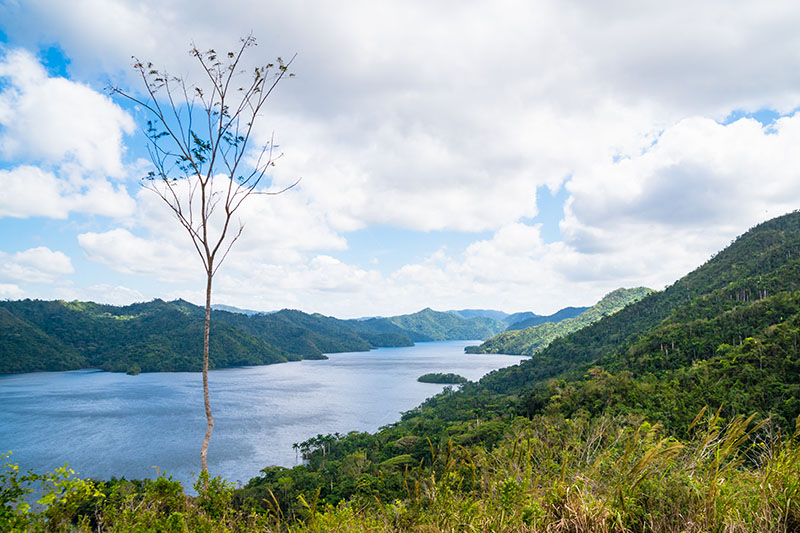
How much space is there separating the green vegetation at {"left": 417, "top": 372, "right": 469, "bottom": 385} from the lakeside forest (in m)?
15.5

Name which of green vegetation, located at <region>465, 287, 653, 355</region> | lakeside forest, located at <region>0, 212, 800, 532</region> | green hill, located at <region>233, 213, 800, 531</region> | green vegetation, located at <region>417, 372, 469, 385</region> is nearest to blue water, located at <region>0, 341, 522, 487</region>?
green vegetation, located at <region>417, 372, 469, 385</region>

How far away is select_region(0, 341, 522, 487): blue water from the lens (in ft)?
163

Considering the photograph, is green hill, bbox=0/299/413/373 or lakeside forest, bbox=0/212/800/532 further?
green hill, bbox=0/299/413/373

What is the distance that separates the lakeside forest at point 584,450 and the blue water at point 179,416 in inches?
345

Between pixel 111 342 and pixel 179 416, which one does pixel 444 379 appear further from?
pixel 111 342

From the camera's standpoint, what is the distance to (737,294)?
2640 inches

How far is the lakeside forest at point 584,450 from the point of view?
261 cm

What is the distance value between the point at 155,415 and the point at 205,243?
81399 mm

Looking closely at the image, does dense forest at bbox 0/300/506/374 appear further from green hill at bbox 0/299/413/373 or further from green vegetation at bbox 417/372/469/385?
green vegetation at bbox 417/372/469/385

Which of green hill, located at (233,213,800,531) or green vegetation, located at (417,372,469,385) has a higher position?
green hill, located at (233,213,800,531)

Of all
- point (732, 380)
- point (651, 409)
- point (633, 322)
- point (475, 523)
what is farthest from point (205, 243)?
point (633, 322)

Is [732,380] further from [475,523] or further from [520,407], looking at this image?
[475,523]

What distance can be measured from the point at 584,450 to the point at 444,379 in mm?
109651

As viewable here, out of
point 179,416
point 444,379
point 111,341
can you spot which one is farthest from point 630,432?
point 111,341
